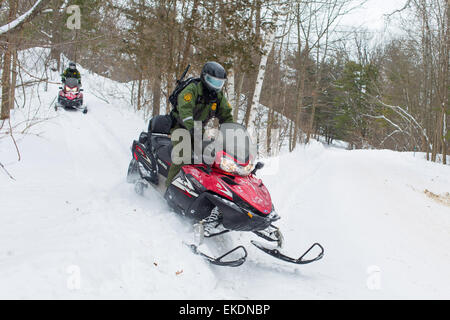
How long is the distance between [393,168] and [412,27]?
25.2 feet

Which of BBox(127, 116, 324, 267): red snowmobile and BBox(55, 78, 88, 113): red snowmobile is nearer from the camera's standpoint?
BBox(127, 116, 324, 267): red snowmobile

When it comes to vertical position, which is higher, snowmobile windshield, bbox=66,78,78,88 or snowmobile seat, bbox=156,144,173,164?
snowmobile windshield, bbox=66,78,78,88

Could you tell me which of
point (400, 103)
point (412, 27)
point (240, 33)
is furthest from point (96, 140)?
point (400, 103)

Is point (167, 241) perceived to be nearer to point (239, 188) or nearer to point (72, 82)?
point (239, 188)

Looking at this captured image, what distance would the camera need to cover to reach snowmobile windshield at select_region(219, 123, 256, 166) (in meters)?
3.59

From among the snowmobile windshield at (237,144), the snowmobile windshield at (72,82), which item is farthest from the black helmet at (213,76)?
the snowmobile windshield at (72,82)

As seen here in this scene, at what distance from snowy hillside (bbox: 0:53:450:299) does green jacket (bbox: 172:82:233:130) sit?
4.20ft

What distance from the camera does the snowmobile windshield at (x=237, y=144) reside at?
3586 mm

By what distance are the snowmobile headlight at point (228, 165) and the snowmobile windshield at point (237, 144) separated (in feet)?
0.16

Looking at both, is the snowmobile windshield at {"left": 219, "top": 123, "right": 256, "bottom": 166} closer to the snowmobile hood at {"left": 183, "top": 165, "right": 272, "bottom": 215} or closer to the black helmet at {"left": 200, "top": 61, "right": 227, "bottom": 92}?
the snowmobile hood at {"left": 183, "top": 165, "right": 272, "bottom": 215}

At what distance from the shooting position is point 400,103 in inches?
979

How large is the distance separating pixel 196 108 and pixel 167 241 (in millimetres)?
1740

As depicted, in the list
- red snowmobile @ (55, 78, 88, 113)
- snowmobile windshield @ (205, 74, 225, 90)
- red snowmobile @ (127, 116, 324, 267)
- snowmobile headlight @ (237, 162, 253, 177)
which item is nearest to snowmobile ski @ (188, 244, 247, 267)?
red snowmobile @ (127, 116, 324, 267)
